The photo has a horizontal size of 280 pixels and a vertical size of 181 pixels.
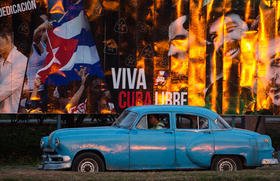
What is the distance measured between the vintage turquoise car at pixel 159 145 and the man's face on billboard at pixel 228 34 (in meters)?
6.60

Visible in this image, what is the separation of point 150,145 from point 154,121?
0.56 metres

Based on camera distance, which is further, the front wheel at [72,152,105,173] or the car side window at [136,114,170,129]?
the car side window at [136,114,170,129]

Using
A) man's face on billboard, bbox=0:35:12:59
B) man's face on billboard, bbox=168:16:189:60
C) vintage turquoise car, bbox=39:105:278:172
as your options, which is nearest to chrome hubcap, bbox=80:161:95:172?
vintage turquoise car, bbox=39:105:278:172

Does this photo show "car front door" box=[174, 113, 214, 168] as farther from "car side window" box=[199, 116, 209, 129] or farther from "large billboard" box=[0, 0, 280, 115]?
"large billboard" box=[0, 0, 280, 115]

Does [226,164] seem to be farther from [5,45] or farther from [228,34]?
[5,45]

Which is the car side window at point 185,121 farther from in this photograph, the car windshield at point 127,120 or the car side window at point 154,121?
the car windshield at point 127,120

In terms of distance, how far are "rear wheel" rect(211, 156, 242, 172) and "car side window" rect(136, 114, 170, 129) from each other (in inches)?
47.9

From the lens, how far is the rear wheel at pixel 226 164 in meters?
11.4

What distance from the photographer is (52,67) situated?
17.2 meters

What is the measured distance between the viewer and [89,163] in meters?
10.9

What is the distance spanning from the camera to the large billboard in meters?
17.1

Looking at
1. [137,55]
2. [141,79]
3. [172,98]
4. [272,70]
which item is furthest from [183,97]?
[272,70]

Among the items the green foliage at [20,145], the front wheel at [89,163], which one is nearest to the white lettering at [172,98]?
the green foliage at [20,145]

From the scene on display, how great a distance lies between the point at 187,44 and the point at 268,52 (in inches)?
105
